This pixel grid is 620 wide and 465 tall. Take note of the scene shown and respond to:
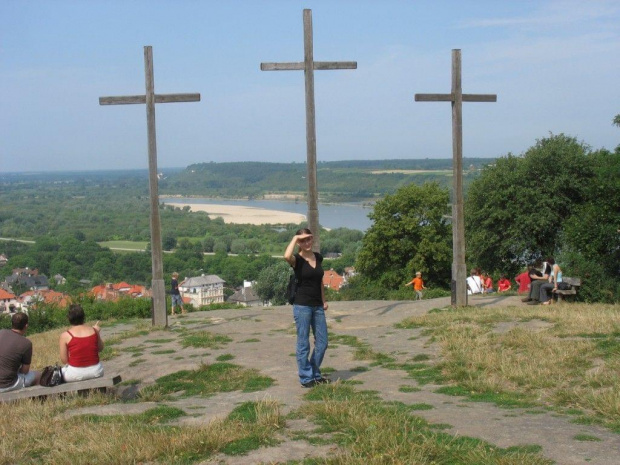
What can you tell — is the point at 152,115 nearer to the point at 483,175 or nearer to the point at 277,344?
the point at 277,344

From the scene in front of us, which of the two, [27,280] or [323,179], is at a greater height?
[323,179]

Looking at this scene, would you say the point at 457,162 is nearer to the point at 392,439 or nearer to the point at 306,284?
the point at 306,284

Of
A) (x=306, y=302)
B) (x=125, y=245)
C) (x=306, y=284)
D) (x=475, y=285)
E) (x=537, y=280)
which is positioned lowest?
(x=125, y=245)

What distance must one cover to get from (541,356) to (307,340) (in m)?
3.21

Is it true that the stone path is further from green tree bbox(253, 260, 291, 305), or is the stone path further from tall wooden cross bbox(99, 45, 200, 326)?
green tree bbox(253, 260, 291, 305)

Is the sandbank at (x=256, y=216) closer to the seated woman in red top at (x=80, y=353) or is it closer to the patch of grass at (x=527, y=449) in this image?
the seated woman in red top at (x=80, y=353)

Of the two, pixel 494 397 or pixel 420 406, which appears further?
pixel 494 397

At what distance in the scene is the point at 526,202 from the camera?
35.1 metres

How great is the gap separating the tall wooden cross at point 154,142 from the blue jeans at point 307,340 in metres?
6.81

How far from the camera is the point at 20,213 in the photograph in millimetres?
121688

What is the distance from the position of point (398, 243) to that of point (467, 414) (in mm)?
33887

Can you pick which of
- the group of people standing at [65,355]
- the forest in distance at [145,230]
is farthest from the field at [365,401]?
the forest in distance at [145,230]

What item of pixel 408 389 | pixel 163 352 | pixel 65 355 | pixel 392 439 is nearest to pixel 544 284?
pixel 163 352

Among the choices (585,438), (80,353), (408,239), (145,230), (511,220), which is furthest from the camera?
(145,230)
